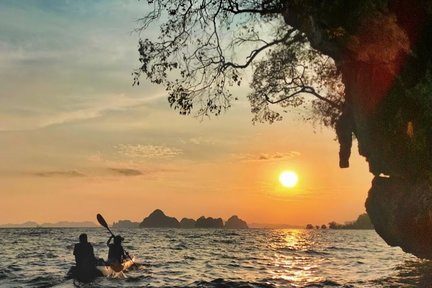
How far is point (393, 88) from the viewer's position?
65.8 feet

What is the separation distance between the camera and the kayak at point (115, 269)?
25.7 metres

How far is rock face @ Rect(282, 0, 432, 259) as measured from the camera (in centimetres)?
1792

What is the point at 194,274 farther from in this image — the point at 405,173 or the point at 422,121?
the point at 422,121

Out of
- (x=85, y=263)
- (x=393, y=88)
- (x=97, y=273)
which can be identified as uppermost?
(x=393, y=88)

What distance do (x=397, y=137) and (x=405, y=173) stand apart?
1.86 meters

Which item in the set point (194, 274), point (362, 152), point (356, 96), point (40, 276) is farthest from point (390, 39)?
point (40, 276)

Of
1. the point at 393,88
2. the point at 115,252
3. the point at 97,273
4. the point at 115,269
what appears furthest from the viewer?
the point at 115,252

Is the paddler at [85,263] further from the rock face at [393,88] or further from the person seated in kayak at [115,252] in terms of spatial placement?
the rock face at [393,88]

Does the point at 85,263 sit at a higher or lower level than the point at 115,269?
higher

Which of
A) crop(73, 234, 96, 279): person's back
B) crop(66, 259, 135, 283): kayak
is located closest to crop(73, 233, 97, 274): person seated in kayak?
crop(73, 234, 96, 279): person's back

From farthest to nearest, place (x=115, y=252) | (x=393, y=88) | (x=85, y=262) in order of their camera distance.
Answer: (x=115, y=252) < (x=85, y=262) < (x=393, y=88)

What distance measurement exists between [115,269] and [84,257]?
3.48 m

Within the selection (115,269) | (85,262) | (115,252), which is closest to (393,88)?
(85,262)

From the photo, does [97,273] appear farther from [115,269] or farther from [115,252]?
[115,252]
